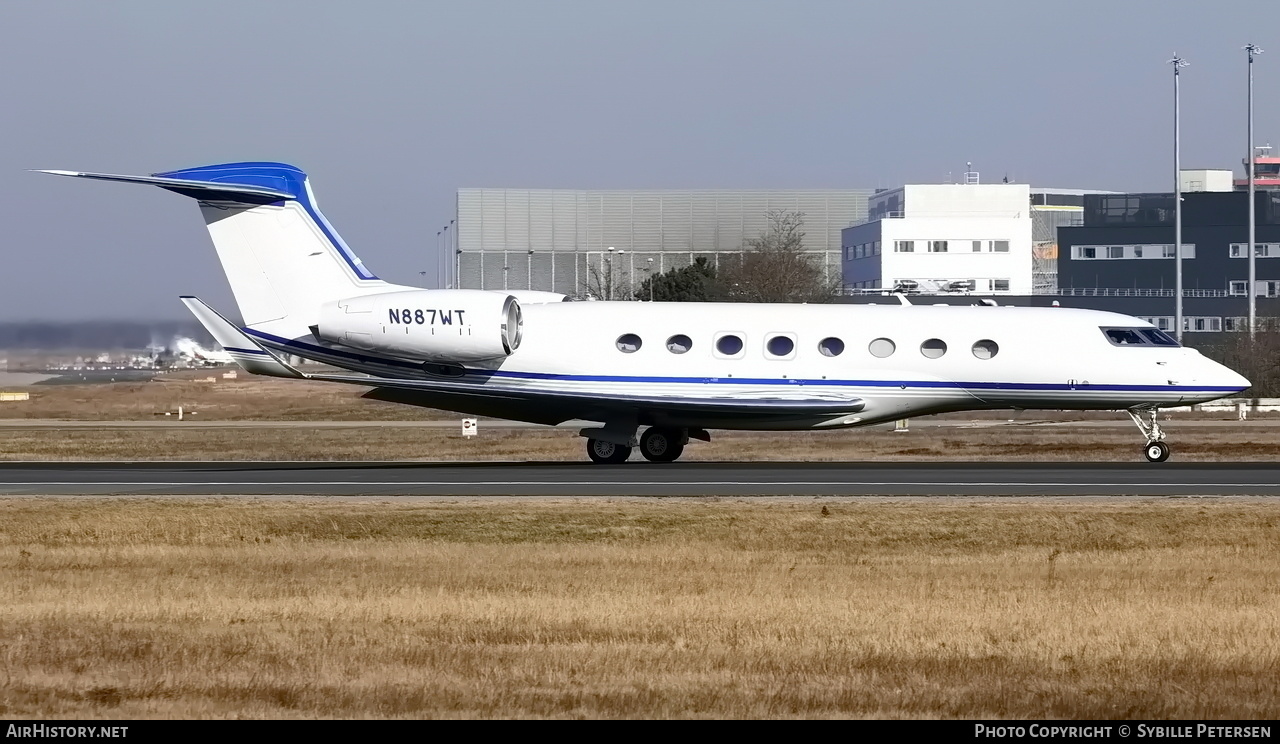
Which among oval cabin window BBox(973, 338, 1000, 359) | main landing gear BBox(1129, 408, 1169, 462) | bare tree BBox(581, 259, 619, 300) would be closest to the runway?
main landing gear BBox(1129, 408, 1169, 462)

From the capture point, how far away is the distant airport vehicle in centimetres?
2678

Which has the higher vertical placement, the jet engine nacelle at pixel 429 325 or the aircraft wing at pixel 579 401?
the jet engine nacelle at pixel 429 325

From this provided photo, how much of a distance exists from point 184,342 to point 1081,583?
112 ft

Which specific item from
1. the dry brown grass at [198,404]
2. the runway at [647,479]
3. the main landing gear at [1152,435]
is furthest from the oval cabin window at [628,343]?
the dry brown grass at [198,404]

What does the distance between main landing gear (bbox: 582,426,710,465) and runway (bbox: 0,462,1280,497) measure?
47 centimetres

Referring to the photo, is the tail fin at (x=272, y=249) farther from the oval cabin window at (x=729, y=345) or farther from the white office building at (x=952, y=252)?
the white office building at (x=952, y=252)

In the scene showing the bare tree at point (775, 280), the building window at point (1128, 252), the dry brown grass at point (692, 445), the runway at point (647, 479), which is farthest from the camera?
the building window at point (1128, 252)

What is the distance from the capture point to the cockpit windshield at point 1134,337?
27453 millimetres

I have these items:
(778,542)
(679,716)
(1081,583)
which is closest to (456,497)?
(778,542)

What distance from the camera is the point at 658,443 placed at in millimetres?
28375

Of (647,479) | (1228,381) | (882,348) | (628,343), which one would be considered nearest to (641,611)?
(647,479)

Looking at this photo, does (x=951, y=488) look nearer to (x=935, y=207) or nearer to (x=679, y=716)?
(x=679, y=716)

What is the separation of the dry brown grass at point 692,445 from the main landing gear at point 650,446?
6.37 ft
